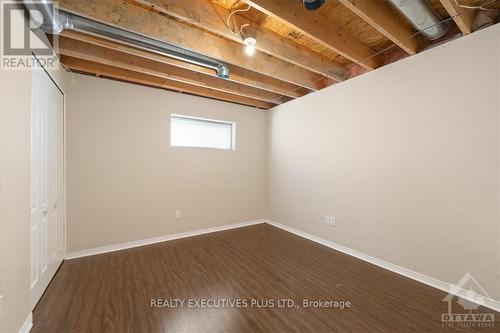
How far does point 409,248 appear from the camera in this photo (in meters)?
2.53

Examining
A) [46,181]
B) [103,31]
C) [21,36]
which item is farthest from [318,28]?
[46,181]

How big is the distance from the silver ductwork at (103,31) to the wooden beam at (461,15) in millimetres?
2242

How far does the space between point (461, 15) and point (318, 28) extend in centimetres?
124

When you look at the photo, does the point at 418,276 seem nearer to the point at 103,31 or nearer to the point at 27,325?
the point at 27,325

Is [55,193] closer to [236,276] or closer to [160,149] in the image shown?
[160,149]

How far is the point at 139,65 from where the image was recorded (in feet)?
9.09

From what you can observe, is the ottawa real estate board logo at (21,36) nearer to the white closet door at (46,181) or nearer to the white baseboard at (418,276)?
the white closet door at (46,181)

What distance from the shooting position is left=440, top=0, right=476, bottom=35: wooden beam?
5.82 ft

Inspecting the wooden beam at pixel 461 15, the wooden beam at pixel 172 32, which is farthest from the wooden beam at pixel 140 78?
the wooden beam at pixel 461 15

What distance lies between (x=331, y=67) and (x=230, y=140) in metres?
2.38

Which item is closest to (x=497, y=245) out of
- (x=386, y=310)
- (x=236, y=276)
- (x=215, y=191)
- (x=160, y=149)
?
(x=386, y=310)

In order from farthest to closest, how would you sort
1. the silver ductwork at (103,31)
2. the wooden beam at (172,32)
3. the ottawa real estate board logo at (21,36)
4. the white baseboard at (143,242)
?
1. the white baseboard at (143,242)
2. the wooden beam at (172,32)
3. the silver ductwork at (103,31)
4. the ottawa real estate board logo at (21,36)

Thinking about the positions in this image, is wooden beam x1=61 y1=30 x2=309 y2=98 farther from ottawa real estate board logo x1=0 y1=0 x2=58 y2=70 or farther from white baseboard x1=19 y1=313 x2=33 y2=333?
white baseboard x1=19 y1=313 x2=33 y2=333

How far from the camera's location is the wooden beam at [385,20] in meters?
1.81
